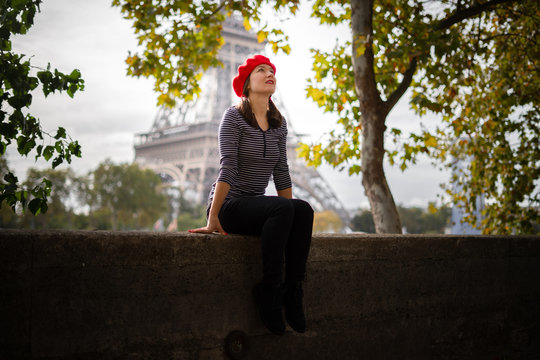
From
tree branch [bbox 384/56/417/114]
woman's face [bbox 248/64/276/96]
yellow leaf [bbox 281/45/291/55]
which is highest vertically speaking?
yellow leaf [bbox 281/45/291/55]

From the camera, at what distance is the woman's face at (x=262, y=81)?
3.14 meters

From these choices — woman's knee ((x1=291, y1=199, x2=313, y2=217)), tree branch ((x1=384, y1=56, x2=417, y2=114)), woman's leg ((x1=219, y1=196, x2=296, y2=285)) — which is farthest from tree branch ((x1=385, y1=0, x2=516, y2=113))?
woman's leg ((x1=219, y1=196, x2=296, y2=285))

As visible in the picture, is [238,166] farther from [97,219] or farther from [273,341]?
[97,219]

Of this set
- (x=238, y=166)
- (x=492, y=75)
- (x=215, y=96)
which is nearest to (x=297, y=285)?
(x=238, y=166)

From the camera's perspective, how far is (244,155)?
298 cm

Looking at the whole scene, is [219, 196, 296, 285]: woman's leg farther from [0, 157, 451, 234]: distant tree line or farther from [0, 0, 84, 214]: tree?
[0, 157, 451, 234]: distant tree line

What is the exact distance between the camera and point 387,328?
3.30m

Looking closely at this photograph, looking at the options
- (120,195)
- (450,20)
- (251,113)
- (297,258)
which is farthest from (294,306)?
(120,195)

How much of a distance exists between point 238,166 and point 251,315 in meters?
0.90

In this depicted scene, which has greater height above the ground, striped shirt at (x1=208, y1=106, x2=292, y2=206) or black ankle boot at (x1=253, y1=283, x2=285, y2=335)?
striped shirt at (x1=208, y1=106, x2=292, y2=206)

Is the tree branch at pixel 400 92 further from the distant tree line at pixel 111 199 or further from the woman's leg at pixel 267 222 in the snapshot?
the distant tree line at pixel 111 199

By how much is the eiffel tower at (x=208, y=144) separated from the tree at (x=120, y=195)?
3.55 m

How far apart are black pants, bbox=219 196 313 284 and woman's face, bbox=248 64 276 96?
0.77m

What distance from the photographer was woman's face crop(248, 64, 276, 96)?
314 cm
